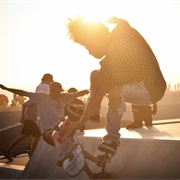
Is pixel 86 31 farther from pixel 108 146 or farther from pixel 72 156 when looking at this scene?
pixel 72 156

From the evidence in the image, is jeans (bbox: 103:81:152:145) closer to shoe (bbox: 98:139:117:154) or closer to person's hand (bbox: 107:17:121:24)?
shoe (bbox: 98:139:117:154)

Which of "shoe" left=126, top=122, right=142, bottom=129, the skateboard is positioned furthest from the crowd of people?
"shoe" left=126, top=122, right=142, bottom=129

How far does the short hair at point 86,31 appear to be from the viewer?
4734 millimetres

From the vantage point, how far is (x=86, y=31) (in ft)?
15.6

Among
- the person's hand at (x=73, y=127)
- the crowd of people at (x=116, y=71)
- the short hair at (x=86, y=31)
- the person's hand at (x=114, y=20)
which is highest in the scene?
the person's hand at (x=114, y=20)

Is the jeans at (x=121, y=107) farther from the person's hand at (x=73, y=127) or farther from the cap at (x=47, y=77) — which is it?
the cap at (x=47, y=77)

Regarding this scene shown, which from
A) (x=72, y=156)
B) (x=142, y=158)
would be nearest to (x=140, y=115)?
(x=142, y=158)

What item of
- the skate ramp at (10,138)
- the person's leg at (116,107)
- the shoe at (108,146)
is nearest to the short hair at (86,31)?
the person's leg at (116,107)

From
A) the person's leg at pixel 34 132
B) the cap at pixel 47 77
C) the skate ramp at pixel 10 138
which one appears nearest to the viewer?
the cap at pixel 47 77

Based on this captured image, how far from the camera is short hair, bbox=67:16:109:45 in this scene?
4.73 metres

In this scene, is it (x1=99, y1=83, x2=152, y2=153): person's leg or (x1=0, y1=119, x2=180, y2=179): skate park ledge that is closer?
(x1=99, y1=83, x2=152, y2=153): person's leg

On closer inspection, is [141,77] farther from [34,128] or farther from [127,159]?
[34,128]

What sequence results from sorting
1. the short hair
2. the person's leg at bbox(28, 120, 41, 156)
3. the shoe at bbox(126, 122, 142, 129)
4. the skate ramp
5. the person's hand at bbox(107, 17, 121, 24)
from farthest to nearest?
the skate ramp < the person's leg at bbox(28, 120, 41, 156) < the shoe at bbox(126, 122, 142, 129) < the person's hand at bbox(107, 17, 121, 24) < the short hair

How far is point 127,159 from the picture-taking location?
5543mm
